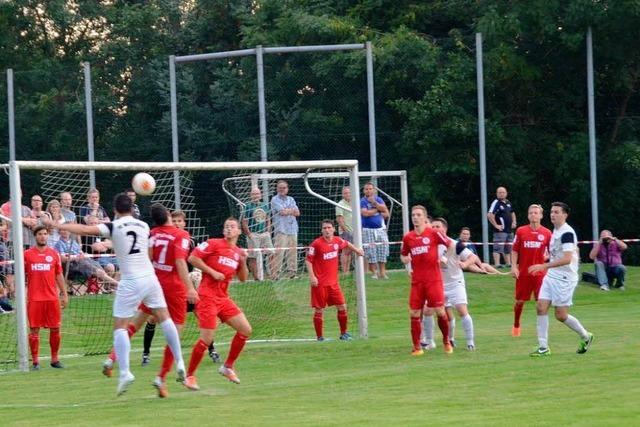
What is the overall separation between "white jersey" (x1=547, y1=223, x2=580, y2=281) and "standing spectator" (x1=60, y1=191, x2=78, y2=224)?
7.58 m

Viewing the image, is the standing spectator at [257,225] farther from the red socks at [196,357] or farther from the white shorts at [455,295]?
the red socks at [196,357]

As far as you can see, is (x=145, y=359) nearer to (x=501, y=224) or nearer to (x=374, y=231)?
(x=374, y=231)

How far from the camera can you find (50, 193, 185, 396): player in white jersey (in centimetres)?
1395

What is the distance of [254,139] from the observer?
32.9 meters

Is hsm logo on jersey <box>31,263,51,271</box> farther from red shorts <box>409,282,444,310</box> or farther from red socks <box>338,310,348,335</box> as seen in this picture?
red shorts <box>409,282,444,310</box>

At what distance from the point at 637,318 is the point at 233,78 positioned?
1584cm

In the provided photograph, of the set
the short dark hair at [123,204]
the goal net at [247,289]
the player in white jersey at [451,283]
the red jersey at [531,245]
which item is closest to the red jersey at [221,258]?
the short dark hair at [123,204]

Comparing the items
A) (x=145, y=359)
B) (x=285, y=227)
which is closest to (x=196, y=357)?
(x=145, y=359)

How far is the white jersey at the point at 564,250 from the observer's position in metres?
17.0

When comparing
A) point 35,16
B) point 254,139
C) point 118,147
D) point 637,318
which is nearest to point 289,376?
point 637,318

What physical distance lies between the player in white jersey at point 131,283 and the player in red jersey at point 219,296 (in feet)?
1.95

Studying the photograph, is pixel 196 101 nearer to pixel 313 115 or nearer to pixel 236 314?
pixel 313 115

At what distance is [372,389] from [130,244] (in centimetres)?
297

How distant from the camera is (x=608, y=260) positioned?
30062 mm
